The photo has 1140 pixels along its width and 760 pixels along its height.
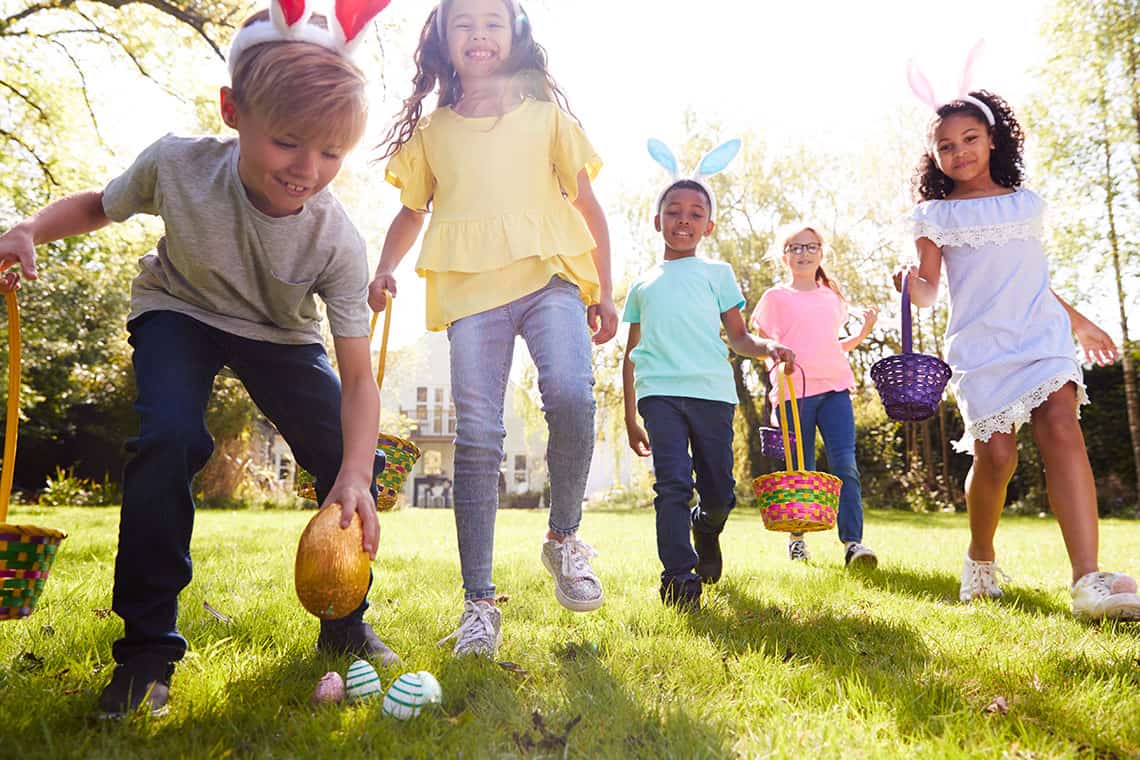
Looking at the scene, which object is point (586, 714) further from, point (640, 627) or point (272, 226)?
point (272, 226)

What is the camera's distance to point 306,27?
2.12 metres

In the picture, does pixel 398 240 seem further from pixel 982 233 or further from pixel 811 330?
pixel 811 330

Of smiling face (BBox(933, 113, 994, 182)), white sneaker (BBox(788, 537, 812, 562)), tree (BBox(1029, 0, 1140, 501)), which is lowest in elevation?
white sneaker (BBox(788, 537, 812, 562))

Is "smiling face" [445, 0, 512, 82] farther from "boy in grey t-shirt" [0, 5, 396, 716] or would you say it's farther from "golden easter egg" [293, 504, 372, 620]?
"golden easter egg" [293, 504, 372, 620]

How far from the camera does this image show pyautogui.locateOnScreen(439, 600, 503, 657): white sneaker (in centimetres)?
254

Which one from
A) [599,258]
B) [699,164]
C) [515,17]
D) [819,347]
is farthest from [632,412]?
[819,347]

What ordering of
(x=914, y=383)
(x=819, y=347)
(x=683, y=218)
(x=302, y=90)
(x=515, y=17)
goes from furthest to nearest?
(x=819, y=347) < (x=683, y=218) < (x=914, y=383) < (x=515, y=17) < (x=302, y=90)

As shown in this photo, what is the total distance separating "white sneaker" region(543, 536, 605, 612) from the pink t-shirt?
2671mm

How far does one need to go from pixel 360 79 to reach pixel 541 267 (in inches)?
38.6

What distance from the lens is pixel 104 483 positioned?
16.9 m

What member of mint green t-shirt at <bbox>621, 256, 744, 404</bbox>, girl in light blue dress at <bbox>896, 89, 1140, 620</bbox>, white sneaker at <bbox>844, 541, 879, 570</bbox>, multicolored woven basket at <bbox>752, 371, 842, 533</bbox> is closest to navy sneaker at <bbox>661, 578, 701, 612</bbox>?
multicolored woven basket at <bbox>752, 371, 842, 533</bbox>

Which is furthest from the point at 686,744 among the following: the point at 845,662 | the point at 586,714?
the point at 845,662

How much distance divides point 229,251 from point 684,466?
2.02 metres

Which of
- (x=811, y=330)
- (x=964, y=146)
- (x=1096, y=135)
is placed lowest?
(x=811, y=330)
